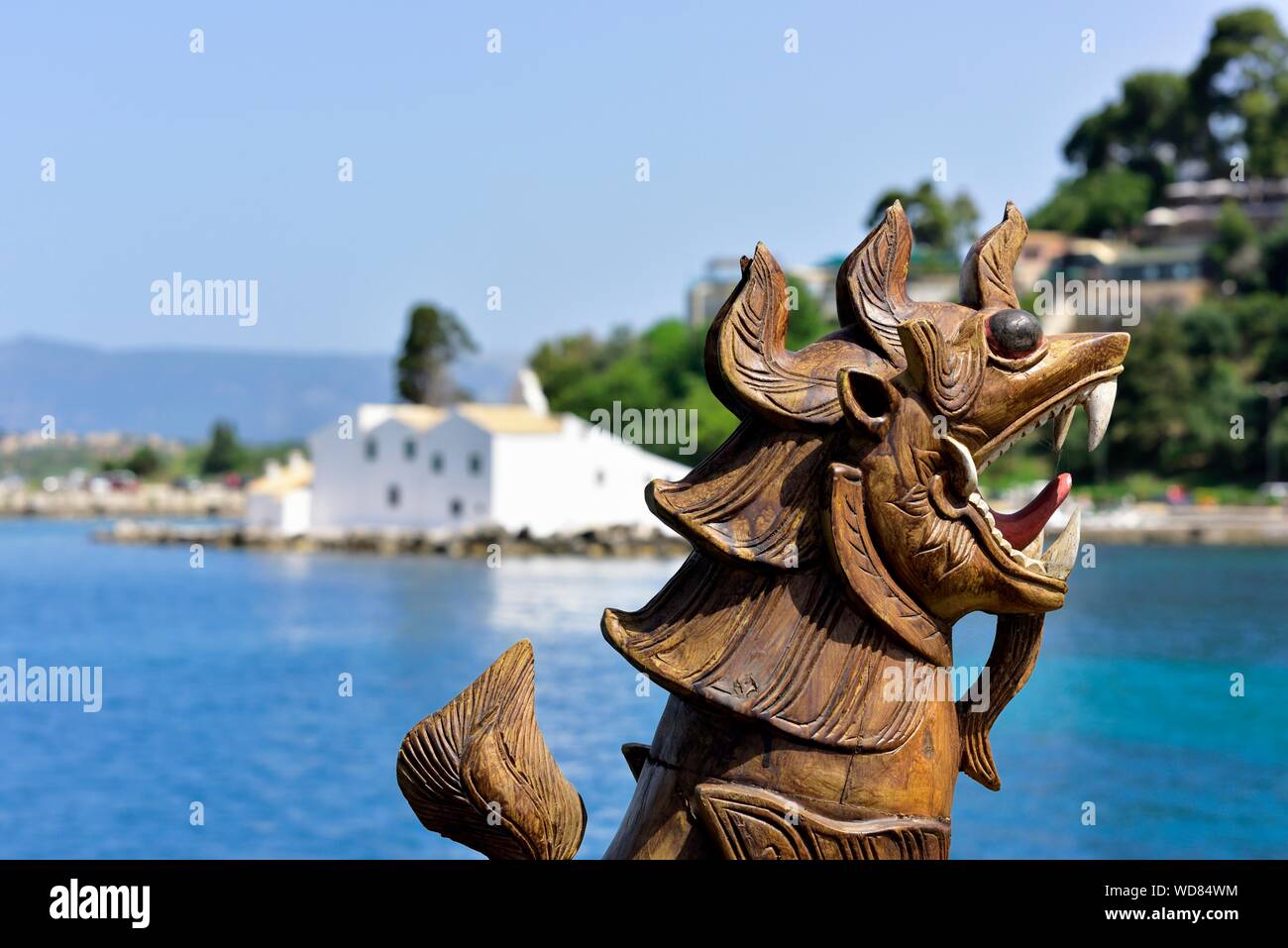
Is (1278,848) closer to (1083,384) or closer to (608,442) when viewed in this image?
(1083,384)

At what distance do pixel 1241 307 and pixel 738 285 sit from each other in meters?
A: 69.5

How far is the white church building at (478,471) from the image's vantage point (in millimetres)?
57281

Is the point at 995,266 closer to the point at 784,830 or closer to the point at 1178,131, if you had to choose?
the point at 784,830

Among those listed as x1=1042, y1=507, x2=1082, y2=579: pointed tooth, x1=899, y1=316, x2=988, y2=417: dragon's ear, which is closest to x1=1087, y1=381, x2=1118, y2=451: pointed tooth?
x1=1042, y1=507, x2=1082, y2=579: pointed tooth

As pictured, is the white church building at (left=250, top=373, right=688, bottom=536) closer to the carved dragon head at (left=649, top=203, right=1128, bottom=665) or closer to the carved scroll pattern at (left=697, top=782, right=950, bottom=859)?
the carved dragon head at (left=649, top=203, right=1128, bottom=665)

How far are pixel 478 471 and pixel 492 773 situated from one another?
5455 centimetres

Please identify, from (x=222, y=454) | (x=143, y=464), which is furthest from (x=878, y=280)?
(x=143, y=464)

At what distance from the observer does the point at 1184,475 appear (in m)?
66.1

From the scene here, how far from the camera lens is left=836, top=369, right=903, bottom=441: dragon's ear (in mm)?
2941

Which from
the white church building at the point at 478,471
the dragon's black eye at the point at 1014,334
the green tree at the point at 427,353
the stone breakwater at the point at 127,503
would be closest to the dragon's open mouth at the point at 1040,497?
the dragon's black eye at the point at 1014,334

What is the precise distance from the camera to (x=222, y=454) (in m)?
117
